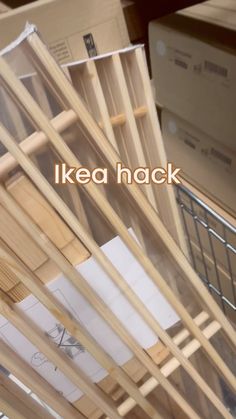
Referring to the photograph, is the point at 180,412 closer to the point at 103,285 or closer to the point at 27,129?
the point at 103,285

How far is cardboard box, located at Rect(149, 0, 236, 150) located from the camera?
33.8 inches

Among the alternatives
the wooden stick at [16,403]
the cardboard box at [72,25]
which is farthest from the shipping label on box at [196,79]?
the wooden stick at [16,403]

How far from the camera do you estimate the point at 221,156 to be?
3.25 ft

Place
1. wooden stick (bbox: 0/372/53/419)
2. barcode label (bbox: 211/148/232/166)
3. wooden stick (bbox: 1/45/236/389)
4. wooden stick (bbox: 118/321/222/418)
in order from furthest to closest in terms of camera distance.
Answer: barcode label (bbox: 211/148/232/166), wooden stick (bbox: 118/321/222/418), wooden stick (bbox: 0/372/53/419), wooden stick (bbox: 1/45/236/389)

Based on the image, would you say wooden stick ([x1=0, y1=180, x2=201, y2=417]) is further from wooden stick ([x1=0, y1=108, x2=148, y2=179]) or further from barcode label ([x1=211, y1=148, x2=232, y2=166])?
barcode label ([x1=211, y1=148, x2=232, y2=166])

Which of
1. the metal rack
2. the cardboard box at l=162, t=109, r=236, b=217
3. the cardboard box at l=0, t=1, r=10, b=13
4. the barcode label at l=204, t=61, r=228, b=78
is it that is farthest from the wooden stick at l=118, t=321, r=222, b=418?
the cardboard box at l=0, t=1, r=10, b=13

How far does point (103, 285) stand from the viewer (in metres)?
0.66

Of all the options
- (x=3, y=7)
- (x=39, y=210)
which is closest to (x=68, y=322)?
(x=39, y=210)

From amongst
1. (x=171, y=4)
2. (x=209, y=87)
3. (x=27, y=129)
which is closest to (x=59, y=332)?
(x=27, y=129)

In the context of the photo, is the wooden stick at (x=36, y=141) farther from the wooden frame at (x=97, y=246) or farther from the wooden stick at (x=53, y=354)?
the wooden stick at (x=53, y=354)

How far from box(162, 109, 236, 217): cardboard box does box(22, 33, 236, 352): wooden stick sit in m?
0.32

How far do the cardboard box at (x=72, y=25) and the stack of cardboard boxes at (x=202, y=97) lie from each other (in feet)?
0.49

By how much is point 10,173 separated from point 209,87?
52 cm

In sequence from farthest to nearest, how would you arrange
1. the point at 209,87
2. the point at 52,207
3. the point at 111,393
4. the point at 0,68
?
the point at 209,87 → the point at 111,393 → the point at 52,207 → the point at 0,68
